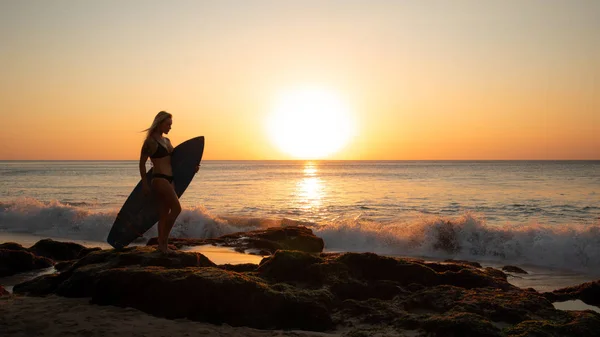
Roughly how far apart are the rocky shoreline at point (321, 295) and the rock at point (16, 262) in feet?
7.25

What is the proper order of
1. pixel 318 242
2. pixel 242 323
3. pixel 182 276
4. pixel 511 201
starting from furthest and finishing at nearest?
pixel 511 201, pixel 318 242, pixel 182 276, pixel 242 323

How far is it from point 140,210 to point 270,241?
4659 millimetres

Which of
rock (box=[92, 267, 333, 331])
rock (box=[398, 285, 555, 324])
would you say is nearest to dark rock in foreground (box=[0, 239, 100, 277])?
rock (box=[92, 267, 333, 331])

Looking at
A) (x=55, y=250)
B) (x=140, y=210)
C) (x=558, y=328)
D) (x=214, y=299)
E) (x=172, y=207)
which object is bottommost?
(x=55, y=250)

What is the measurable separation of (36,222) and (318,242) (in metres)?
14.2

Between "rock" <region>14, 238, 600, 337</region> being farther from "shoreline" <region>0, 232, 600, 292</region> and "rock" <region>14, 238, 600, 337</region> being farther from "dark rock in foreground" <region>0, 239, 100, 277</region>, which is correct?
"shoreline" <region>0, 232, 600, 292</region>

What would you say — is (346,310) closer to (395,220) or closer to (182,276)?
(182,276)

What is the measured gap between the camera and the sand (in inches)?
188

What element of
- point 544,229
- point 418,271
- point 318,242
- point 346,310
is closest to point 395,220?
point 544,229

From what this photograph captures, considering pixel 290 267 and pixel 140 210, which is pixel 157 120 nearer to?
pixel 140 210

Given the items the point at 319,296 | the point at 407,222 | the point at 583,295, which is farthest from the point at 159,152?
the point at 407,222

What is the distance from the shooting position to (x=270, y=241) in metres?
12.5

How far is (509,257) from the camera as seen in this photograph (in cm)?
1456

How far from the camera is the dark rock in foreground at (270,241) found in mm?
11922
